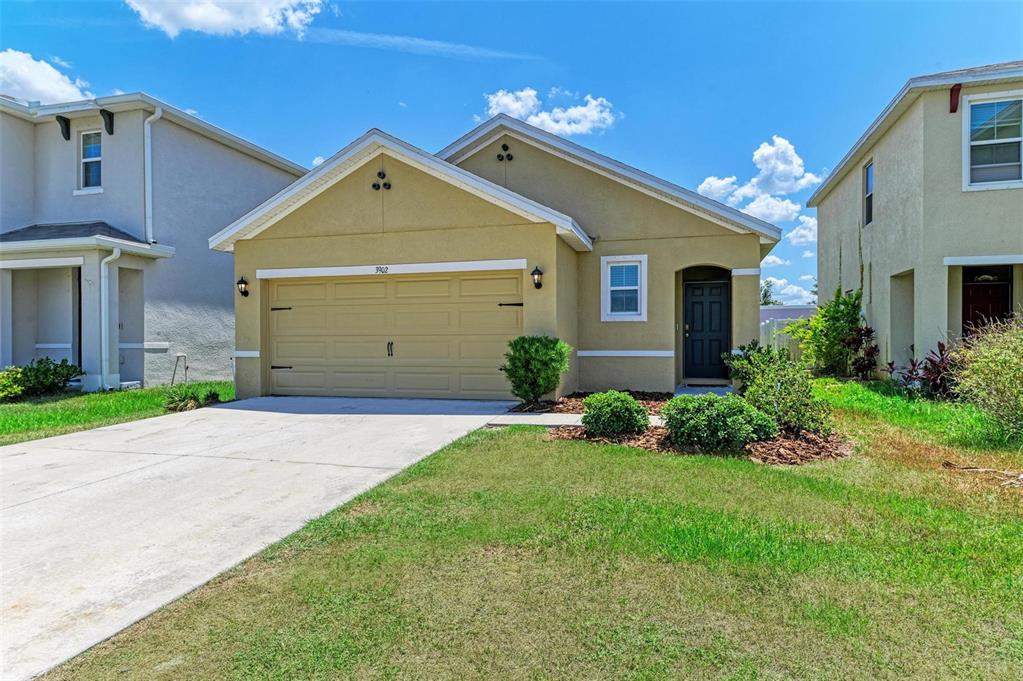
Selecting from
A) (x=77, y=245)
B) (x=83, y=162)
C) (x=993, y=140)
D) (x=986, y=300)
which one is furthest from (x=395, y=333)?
(x=986, y=300)

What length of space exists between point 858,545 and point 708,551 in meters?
1.04

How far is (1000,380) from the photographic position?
661 cm

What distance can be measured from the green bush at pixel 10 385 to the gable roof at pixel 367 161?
5.21m

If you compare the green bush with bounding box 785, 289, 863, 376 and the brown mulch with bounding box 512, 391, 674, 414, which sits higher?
the green bush with bounding box 785, 289, 863, 376

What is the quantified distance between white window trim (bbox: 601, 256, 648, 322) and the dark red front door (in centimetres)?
739

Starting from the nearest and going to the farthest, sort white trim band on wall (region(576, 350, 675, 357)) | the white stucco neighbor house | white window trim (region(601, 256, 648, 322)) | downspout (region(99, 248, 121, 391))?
white trim band on wall (region(576, 350, 675, 357)), white window trim (region(601, 256, 648, 322)), downspout (region(99, 248, 121, 391)), the white stucco neighbor house

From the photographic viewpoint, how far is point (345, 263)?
1105 centimetres

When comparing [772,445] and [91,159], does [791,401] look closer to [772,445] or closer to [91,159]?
[772,445]

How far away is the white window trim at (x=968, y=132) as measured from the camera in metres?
A: 10.4

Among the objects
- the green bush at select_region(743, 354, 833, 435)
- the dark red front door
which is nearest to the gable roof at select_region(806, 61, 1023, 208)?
the dark red front door

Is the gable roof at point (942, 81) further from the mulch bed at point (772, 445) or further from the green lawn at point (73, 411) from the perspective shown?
the green lawn at point (73, 411)

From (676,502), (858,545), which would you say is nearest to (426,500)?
(676,502)

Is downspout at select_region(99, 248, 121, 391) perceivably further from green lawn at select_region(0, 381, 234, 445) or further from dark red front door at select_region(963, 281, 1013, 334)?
dark red front door at select_region(963, 281, 1013, 334)

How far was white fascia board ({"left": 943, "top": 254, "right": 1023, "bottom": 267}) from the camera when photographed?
1052 centimetres
